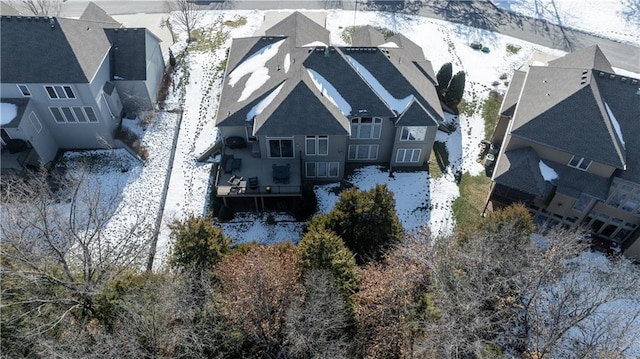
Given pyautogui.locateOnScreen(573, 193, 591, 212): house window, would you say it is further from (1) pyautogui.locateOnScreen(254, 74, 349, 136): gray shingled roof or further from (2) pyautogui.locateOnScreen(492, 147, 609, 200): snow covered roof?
(1) pyautogui.locateOnScreen(254, 74, 349, 136): gray shingled roof

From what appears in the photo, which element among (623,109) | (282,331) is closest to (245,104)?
(282,331)

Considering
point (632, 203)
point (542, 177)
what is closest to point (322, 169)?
point (542, 177)

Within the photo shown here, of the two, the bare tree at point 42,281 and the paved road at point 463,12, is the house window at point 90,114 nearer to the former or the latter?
the bare tree at point 42,281

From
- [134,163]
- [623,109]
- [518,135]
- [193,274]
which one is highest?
[623,109]

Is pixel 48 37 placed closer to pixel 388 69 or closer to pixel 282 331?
pixel 388 69

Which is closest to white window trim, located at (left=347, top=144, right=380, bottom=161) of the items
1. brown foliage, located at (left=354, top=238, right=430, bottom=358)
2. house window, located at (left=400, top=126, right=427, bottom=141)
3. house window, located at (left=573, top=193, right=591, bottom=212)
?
house window, located at (left=400, top=126, right=427, bottom=141)

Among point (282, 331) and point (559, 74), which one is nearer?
point (282, 331)

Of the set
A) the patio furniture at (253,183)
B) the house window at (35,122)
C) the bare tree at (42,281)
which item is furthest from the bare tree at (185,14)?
the bare tree at (42,281)
